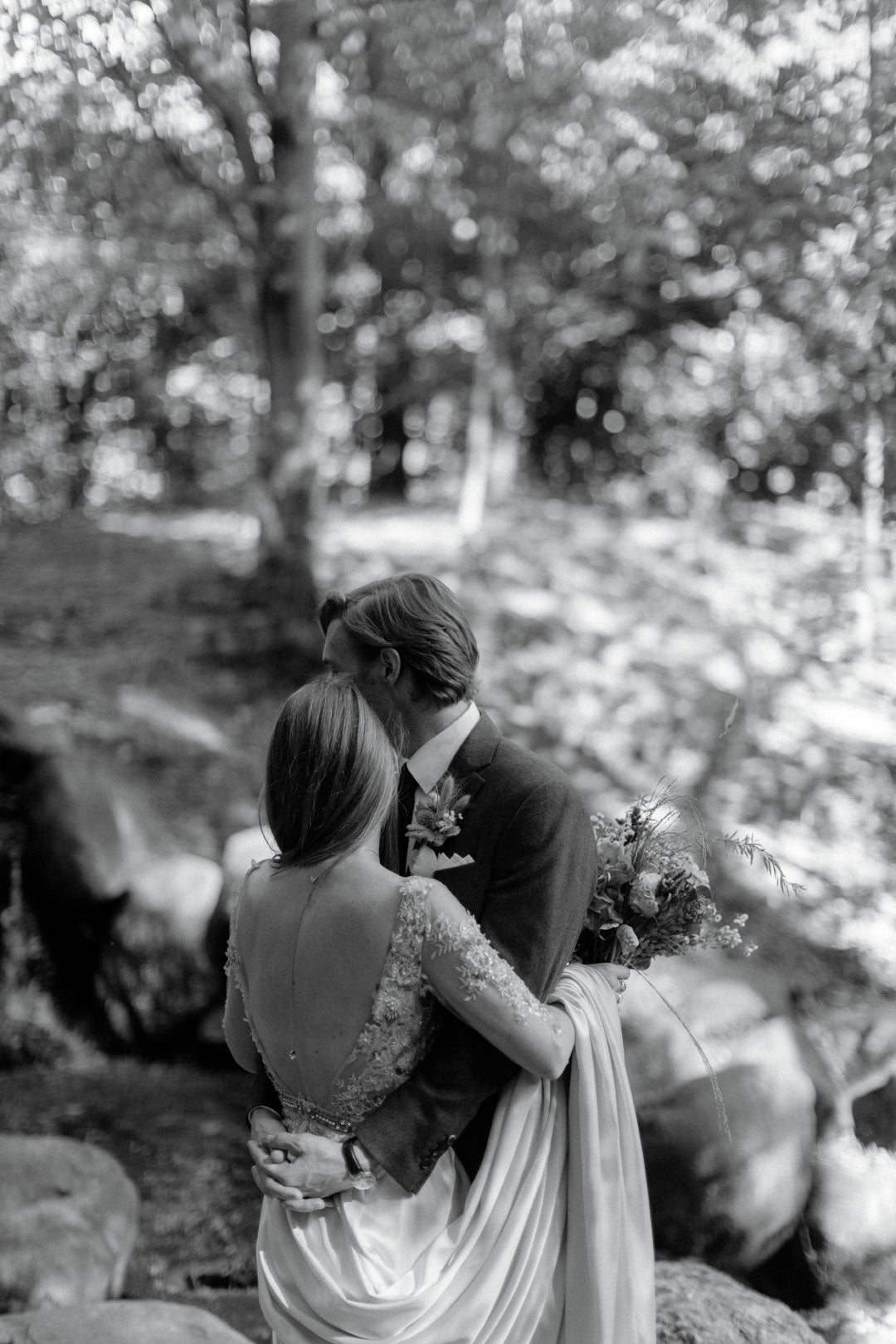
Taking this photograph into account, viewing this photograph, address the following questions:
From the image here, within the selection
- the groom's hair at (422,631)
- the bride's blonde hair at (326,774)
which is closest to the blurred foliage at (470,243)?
the groom's hair at (422,631)

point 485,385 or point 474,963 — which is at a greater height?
point 485,385

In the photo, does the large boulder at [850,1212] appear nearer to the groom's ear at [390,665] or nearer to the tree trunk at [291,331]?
the groom's ear at [390,665]

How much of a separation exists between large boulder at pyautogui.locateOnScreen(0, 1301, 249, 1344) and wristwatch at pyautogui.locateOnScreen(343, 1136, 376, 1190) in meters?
1.21

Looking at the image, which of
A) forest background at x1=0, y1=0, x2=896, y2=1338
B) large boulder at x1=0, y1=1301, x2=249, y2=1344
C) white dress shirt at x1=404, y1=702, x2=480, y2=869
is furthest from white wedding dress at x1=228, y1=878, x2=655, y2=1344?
forest background at x1=0, y1=0, x2=896, y2=1338

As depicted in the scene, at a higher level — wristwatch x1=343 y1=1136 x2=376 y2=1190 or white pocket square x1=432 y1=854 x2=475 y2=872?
white pocket square x1=432 y1=854 x2=475 y2=872

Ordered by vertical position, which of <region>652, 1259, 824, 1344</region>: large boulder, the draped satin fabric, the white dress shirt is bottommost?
<region>652, 1259, 824, 1344</region>: large boulder

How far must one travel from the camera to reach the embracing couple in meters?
2.07

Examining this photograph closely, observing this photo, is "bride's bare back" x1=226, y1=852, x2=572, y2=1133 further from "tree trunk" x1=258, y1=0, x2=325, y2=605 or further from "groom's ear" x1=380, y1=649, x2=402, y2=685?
"tree trunk" x1=258, y1=0, x2=325, y2=605

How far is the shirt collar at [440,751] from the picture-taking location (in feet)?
7.92

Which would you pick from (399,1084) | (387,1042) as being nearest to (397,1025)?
(387,1042)

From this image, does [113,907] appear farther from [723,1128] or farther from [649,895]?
[649,895]

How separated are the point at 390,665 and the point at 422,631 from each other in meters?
0.09

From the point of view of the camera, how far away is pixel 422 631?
2.38 meters

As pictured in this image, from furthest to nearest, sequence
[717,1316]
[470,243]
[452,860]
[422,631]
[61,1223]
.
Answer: [470,243] → [61,1223] → [717,1316] → [422,631] → [452,860]
